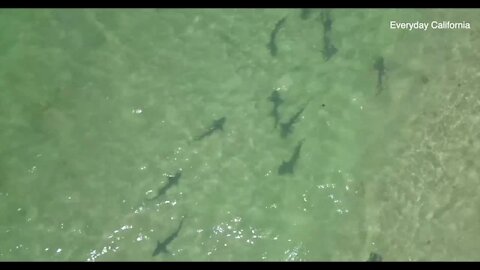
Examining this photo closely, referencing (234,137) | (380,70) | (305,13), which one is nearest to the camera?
(234,137)

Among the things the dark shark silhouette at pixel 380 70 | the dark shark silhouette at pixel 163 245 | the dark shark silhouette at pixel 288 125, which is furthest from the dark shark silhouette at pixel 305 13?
the dark shark silhouette at pixel 163 245

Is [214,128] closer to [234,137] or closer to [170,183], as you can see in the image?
[234,137]

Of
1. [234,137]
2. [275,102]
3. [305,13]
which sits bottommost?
[234,137]

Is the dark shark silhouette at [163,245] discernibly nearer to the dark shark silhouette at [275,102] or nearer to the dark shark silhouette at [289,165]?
the dark shark silhouette at [289,165]

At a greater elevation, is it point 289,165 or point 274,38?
point 274,38

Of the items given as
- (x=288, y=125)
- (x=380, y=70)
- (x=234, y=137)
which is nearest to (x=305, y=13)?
(x=380, y=70)
